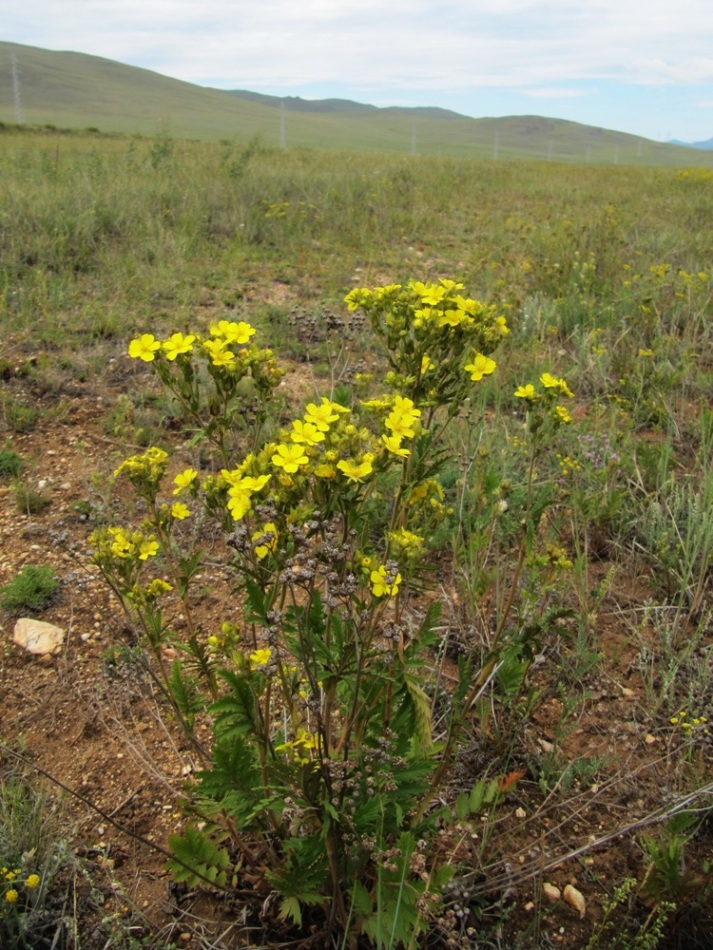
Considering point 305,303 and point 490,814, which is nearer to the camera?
point 490,814

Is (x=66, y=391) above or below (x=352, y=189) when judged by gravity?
below

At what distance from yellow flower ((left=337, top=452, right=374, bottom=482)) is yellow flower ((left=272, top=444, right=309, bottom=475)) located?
0.28 ft

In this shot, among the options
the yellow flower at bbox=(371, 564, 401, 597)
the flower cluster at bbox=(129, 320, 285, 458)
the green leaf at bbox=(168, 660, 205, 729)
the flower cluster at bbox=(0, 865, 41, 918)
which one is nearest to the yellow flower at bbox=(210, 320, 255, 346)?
the flower cluster at bbox=(129, 320, 285, 458)

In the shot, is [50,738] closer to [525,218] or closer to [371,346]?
[371,346]

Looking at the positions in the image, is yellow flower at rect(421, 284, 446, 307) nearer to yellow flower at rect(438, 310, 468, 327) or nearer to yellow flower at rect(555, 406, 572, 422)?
yellow flower at rect(438, 310, 468, 327)

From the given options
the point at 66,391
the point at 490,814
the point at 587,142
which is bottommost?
the point at 490,814

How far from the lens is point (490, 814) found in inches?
77.1

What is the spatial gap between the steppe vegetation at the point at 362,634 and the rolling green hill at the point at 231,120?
4198 cm

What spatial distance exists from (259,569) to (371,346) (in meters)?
4.07

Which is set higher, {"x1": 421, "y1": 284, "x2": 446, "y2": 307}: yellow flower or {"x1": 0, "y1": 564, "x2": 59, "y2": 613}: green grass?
{"x1": 421, "y1": 284, "x2": 446, "y2": 307}: yellow flower

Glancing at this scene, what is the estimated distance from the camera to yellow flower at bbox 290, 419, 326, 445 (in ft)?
5.07

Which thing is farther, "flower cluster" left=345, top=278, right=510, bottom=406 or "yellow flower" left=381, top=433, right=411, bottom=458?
"flower cluster" left=345, top=278, right=510, bottom=406

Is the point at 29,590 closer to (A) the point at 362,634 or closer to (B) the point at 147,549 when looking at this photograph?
(B) the point at 147,549

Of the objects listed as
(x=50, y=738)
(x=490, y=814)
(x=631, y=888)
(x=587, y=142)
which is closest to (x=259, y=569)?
(x=490, y=814)
